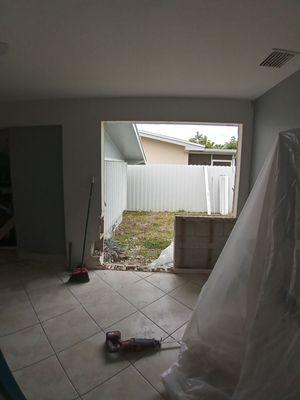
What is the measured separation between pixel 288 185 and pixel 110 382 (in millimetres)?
1478

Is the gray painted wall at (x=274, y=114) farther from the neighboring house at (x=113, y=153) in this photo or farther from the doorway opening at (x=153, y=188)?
the neighboring house at (x=113, y=153)

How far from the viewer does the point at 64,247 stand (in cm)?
292

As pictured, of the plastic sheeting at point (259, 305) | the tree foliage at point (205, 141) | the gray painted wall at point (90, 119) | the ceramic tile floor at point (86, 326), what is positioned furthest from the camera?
the tree foliage at point (205, 141)

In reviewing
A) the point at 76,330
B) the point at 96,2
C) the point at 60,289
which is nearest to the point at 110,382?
the point at 76,330

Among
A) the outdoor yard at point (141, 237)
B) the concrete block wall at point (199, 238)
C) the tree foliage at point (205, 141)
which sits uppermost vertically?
the tree foliage at point (205, 141)

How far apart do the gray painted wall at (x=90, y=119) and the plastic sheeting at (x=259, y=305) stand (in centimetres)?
161

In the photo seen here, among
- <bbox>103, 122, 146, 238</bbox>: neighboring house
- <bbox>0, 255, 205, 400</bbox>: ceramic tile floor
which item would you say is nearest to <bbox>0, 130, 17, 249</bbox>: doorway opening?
<bbox>0, 255, 205, 400</bbox>: ceramic tile floor

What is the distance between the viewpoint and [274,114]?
204 cm

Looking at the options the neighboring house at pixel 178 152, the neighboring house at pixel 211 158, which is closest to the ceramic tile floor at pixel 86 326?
the neighboring house at pixel 178 152

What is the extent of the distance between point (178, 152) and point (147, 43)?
A: 701cm

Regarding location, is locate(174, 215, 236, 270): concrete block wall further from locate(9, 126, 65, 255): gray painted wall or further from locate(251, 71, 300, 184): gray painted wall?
locate(9, 126, 65, 255): gray painted wall

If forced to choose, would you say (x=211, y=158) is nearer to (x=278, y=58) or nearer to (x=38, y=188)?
(x=38, y=188)

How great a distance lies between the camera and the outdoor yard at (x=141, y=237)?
338 cm

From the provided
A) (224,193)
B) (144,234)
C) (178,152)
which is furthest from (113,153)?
(178,152)
